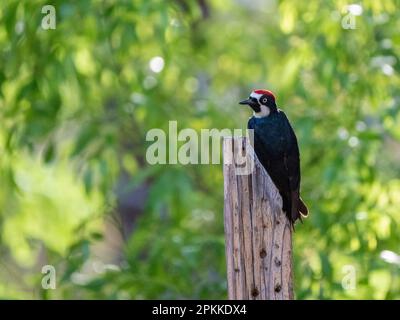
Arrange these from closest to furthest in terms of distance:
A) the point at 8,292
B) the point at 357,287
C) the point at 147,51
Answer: the point at 357,287
the point at 147,51
the point at 8,292

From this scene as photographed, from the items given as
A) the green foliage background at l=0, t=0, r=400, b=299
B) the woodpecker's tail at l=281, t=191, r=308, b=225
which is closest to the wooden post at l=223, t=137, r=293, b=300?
the woodpecker's tail at l=281, t=191, r=308, b=225

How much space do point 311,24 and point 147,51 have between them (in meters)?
1.91

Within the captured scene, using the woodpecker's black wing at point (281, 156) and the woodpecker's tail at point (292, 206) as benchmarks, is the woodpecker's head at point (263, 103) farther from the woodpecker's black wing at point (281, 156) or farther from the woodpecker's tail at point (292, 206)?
the woodpecker's tail at point (292, 206)

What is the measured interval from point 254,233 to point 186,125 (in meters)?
3.65

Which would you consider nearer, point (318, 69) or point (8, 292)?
point (318, 69)

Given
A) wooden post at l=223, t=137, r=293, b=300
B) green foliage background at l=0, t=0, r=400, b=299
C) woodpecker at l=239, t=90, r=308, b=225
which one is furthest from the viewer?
green foliage background at l=0, t=0, r=400, b=299

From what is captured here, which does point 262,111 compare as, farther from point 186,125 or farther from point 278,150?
point 186,125

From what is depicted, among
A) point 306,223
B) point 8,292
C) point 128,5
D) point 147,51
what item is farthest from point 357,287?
point 8,292

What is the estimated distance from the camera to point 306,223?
667cm

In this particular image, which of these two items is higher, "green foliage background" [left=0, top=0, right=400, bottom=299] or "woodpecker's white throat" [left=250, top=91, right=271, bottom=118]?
"green foliage background" [left=0, top=0, right=400, bottom=299]

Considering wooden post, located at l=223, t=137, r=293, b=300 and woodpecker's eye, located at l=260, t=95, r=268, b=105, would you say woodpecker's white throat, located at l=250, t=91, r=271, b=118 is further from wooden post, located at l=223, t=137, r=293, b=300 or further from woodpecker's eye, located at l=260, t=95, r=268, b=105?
wooden post, located at l=223, t=137, r=293, b=300

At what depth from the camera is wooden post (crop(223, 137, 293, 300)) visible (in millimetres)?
3523
